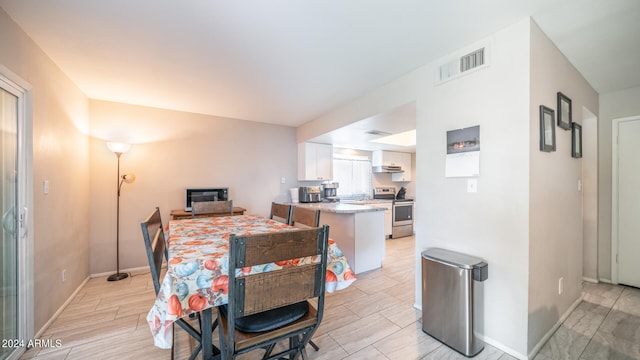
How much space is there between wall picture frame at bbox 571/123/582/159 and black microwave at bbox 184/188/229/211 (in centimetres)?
423

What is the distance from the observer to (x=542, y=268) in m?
1.87

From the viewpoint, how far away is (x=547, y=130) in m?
1.88

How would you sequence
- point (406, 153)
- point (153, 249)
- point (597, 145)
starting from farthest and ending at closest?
point (406, 153) < point (597, 145) < point (153, 249)

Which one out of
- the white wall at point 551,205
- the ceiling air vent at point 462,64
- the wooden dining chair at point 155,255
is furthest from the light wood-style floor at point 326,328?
the ceiling air vent at point 462,64

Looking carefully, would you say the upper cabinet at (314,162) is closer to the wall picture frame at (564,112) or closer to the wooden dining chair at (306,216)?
the wooden dining chair at (306,216)

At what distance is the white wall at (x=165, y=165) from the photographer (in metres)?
3.41

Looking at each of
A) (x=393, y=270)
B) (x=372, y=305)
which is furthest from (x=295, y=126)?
(x=372, y=305)

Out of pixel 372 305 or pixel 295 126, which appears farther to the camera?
pixel 295 126

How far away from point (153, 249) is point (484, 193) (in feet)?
7.34

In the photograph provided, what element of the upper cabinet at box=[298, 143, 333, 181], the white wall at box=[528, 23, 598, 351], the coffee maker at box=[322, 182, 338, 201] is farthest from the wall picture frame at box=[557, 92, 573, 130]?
the coffee maker at box=[322, 182, 338, 201]

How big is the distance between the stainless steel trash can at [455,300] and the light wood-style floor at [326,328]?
9 cm

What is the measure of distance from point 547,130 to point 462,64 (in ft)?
2.65

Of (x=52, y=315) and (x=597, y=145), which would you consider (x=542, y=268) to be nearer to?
(x=597, y=145)

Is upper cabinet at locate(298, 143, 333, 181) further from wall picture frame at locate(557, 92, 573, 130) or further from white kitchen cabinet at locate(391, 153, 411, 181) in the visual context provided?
wall picture frame at locate(557, 92, 573, 130)
